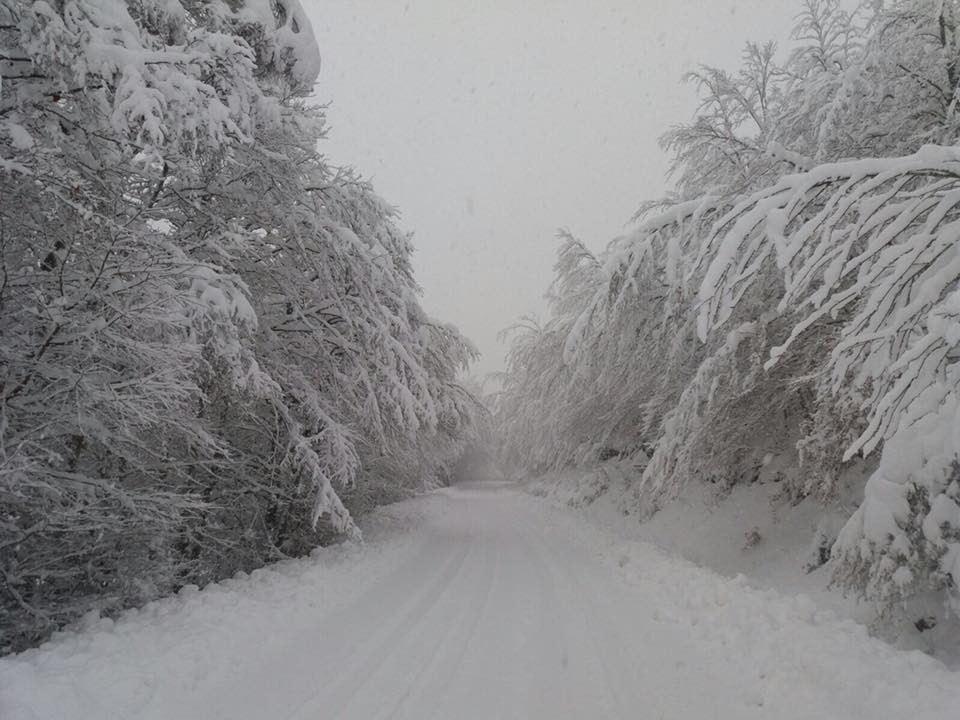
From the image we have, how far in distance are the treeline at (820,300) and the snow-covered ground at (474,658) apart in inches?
36.4

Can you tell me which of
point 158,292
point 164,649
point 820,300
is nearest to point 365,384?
point 158,292

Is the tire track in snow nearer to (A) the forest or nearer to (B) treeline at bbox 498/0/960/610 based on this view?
(A) the forest

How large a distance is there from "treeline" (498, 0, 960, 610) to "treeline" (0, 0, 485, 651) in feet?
12.0

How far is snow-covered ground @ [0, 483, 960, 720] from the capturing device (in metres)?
3.55

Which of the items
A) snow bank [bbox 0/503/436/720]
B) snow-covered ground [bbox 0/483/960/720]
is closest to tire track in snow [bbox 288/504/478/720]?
snow-covered ground [bbox 0/483/960/720]

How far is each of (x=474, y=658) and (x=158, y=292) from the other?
4243 mm

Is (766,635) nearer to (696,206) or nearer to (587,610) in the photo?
(587,610)

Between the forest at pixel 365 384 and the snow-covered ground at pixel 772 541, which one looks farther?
the snow-covered ground at pixel 772 541

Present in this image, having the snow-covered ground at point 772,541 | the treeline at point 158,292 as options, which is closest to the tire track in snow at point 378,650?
the treeline at point 158,292

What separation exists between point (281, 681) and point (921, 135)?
30.3ft

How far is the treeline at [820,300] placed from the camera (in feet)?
10.7

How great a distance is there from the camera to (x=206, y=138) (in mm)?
4414

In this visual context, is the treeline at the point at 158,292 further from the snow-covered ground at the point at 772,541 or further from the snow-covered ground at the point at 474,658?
the snow-covered ground at the point at 772,541

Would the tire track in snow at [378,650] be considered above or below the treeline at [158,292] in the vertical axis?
below
